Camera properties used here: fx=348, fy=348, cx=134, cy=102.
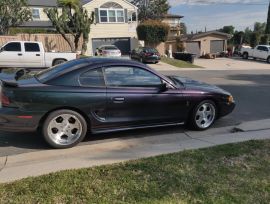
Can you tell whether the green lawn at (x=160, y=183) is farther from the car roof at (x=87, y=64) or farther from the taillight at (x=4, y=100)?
the car roof at (x=87, y=64)

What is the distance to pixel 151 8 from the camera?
7038cm

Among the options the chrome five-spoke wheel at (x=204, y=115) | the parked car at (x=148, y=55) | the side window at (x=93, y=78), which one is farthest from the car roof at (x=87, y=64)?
the parked car at (x=148, y=55)

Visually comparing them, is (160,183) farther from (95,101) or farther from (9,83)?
(9,83)

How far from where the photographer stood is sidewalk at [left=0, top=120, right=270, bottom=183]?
4645 mm

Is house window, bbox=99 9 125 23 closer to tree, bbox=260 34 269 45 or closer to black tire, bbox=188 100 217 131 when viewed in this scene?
tree, bbox=260 34 269 45

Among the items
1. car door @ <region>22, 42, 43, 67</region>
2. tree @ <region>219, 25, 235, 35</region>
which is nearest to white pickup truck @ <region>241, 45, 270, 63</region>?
car door @ <region>22, 42, 43, 67</region>

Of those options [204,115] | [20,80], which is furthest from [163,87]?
[20,80]

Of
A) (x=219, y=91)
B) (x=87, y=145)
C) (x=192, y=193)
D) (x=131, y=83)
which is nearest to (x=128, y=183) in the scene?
(x=192, y=193)

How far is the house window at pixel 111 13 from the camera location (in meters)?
39.8

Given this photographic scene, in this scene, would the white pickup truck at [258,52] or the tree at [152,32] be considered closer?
the white pickup truck at [258,52]

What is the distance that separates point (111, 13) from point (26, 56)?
2380 cm

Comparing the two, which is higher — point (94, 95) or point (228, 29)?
point (228, 29)

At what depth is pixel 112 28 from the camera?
40.4m

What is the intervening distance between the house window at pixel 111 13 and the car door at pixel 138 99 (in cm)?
3483
